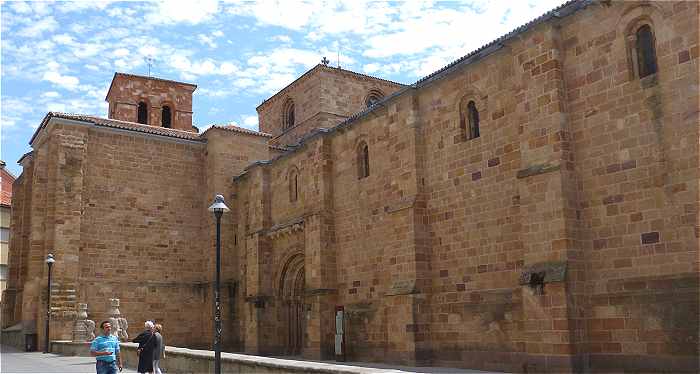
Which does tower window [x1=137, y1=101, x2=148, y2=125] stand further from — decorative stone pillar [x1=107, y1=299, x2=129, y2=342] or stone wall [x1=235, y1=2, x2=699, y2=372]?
stone wall [x1=235, y1=2, x2=699, y2=372]

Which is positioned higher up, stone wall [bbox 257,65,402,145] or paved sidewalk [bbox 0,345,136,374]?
stone wall [bbox 257,65,402,145]

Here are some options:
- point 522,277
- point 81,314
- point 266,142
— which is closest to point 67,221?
point 81,314

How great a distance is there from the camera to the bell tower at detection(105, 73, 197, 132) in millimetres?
31656

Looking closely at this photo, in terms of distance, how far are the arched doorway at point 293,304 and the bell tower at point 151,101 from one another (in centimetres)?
1239

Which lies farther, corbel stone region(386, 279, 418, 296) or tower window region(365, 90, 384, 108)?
tower window region(365, 90, 384, 108)

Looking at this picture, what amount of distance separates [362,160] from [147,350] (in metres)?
9.57

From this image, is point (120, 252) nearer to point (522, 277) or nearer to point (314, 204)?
point (314, 204)

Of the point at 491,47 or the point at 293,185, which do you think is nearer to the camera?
the point at 491,47

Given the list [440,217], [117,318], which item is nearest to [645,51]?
[440,217]

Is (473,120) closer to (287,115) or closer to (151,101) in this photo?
(287,115)

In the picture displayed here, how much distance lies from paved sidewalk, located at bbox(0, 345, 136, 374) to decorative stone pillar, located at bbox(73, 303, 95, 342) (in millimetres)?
975

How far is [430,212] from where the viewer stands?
1706 centimetres

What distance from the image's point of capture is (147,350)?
41.7 ft

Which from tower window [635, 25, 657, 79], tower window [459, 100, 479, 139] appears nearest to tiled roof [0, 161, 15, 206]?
tower window [459, 100, 479, 139]
